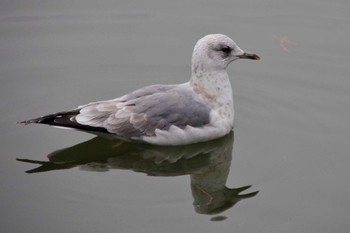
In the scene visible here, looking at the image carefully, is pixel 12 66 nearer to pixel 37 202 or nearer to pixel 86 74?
pixel 86 74

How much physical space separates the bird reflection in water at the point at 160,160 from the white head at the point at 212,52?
2.88ft

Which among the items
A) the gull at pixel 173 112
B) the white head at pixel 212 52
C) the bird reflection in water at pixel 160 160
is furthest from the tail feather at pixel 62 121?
the white head at pixel 212 52

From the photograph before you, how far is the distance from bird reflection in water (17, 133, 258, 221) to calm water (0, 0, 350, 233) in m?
0.02

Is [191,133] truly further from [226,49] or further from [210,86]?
[226,49]

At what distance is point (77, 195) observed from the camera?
7.21 m

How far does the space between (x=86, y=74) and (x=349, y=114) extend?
11.5ft

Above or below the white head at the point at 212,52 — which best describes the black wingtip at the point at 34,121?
below

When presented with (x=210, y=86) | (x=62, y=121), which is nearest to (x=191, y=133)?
(x=210, y=86)

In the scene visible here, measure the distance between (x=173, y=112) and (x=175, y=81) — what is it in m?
1.46

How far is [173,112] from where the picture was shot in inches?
304

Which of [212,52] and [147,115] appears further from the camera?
[212,52]

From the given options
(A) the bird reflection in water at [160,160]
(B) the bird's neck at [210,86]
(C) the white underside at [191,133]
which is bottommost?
(A) the bird reflection in water at [160,160]

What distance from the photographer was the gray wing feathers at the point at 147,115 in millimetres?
7723

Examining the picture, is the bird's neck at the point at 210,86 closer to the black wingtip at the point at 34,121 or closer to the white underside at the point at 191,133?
the white underside at the point at 191,133
